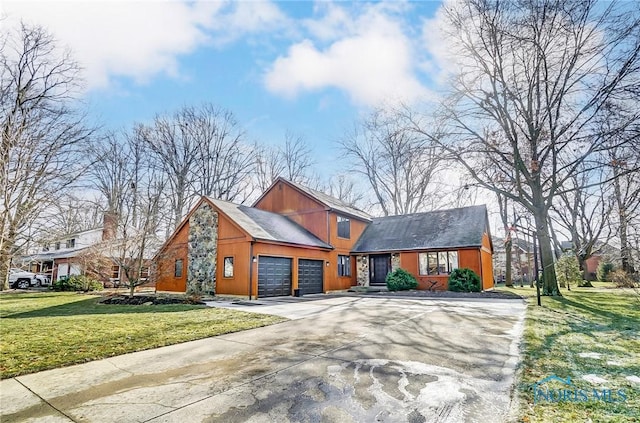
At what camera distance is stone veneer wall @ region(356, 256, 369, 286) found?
2206cm

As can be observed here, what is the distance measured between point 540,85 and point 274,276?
15.4 metres

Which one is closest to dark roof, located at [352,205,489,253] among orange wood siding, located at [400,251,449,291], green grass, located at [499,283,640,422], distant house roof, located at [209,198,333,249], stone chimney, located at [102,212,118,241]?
orange wood siding, located at [400,251,449,291]

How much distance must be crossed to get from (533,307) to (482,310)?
2031 millimetres

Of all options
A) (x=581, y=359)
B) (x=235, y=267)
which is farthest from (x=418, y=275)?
(x=581, y=359)

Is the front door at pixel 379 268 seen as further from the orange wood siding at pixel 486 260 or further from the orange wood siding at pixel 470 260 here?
the orange wood siding at pixel 486 260

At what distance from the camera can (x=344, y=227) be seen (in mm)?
21875

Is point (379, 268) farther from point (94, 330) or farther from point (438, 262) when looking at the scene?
point (94, 330)

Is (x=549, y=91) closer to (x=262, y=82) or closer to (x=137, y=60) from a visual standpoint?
(x=262, y=82)

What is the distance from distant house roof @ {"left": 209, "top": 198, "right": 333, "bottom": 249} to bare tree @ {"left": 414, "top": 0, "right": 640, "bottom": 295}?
8.72 meters

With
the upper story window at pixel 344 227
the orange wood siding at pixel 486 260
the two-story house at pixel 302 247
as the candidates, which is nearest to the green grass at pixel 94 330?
the two-story house at pixel 302 247

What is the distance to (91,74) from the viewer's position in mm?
12766

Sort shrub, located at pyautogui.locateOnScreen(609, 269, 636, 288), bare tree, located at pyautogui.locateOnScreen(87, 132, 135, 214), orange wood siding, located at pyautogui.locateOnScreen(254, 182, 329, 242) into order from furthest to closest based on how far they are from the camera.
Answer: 1. bare tree, located at pyautogui.locateOnScreen(87, 132, 135, 214)
2. orange wood siding, located at pyautogui.locateOnScreen(254, 182, 329, 242)
3. shrub, located at pyautogui.locateOnScreen(609, 269, 636, 288)

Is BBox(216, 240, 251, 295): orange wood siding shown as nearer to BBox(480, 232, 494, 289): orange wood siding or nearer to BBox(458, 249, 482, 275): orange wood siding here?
BBox(458, 249, 482, 275): orange wood siding

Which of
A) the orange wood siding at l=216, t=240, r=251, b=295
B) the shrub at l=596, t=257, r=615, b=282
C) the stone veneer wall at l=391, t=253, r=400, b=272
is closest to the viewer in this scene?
the orange wood siding at l=216, t=240, r=251, b=295
